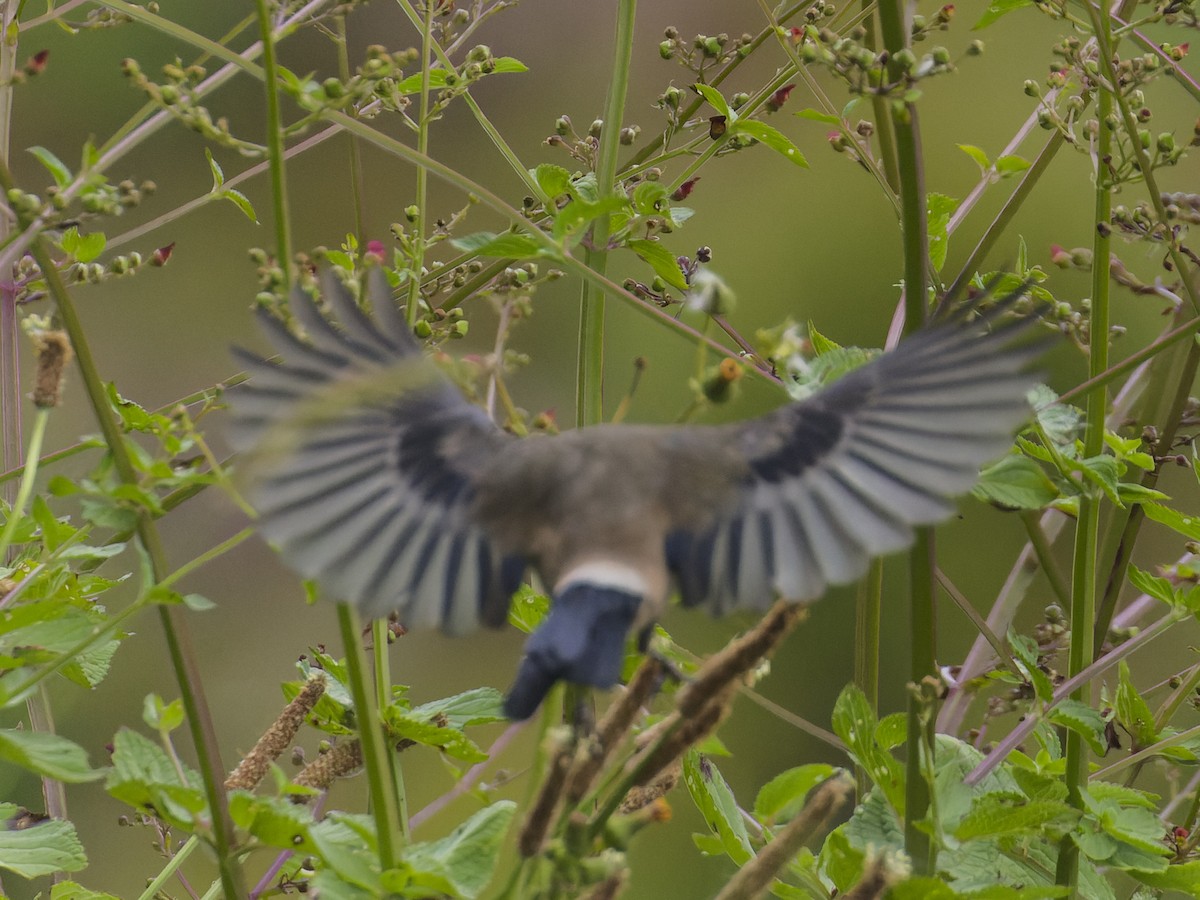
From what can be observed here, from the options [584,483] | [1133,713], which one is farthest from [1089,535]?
[584,483]

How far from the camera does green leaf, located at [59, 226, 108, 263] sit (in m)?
0.98

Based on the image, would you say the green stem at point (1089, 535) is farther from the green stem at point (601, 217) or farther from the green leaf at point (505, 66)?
the green leaf at point (505, 66)

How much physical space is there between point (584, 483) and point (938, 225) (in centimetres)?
45

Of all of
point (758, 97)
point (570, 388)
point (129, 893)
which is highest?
point (758, 97)

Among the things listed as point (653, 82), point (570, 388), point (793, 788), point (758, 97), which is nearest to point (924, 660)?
point (793, 788)

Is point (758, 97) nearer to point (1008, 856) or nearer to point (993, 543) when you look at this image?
point (1008, 856)

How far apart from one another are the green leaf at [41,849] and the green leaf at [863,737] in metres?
0.59

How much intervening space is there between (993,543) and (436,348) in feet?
4.62

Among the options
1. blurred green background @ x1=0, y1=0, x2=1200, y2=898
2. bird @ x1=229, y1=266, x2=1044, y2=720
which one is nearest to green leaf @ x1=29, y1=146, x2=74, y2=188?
bird @ x1=229, y1=266, x2=1044, y2=720

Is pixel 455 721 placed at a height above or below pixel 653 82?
below

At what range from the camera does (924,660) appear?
36.8 inches

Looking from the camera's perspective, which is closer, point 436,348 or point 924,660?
point 924,660

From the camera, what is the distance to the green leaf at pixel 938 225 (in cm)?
116

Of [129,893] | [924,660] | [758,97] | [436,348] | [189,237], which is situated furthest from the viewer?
[189,237]
